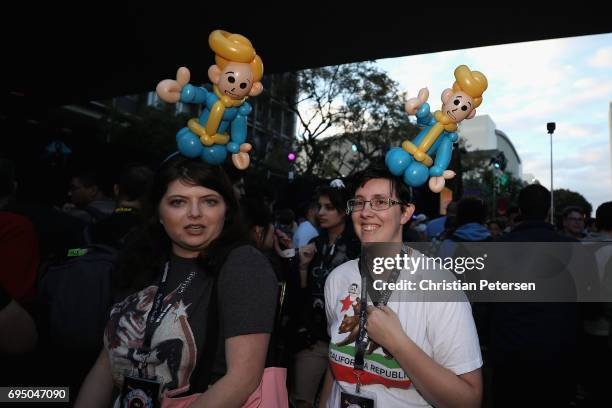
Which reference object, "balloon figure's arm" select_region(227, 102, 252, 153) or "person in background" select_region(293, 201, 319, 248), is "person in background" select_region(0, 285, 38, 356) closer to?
"balloon figure's arm" select_region(227, 102, 252, 153)

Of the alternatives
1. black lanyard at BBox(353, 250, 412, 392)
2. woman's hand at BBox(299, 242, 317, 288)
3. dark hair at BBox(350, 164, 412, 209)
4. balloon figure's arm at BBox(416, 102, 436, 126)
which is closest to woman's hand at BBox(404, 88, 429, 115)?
balloon figure's arm at BBox(416, 102, 436, 126)

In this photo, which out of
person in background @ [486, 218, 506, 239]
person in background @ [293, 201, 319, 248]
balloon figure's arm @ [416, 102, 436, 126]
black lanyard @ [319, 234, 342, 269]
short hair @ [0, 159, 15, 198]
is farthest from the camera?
person in background @ [486, 218, 506, 239]

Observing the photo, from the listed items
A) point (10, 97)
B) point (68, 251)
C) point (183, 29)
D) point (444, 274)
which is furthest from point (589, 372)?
point (10, 97)

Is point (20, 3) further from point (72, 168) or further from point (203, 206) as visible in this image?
point (203, 206)

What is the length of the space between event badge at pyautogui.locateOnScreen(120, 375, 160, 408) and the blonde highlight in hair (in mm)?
2017

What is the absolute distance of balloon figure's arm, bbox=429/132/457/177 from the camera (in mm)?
2170

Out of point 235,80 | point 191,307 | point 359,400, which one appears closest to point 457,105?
point 235,80

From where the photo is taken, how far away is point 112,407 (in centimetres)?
187

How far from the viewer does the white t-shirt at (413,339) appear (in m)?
1.60

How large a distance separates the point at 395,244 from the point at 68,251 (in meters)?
2.06

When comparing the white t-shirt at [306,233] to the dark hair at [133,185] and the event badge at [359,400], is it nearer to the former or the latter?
the dark hair at [133,185]

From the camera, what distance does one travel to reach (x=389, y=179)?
6.72 feet

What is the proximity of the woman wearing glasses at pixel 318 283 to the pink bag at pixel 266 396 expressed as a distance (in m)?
1.65

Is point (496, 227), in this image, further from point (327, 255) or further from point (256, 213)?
point (256, 213)
